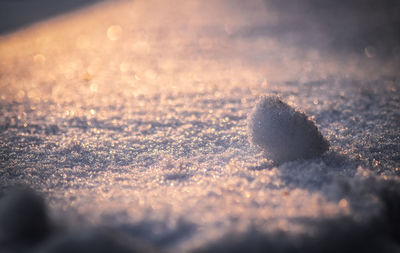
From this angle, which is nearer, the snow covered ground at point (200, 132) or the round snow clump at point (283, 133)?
the snow covered ground at point (200, 132)

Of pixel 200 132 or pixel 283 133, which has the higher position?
pixel 200 132

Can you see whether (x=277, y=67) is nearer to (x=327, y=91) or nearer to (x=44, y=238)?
(x=327, y=91)

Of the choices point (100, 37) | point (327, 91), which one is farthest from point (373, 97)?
point (100, 37)

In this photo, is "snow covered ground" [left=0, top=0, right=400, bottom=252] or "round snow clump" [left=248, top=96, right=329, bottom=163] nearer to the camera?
"snow covered ground" [left=0, top=0, right=400, bottom=252]

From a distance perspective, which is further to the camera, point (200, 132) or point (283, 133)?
point (200, 132)
